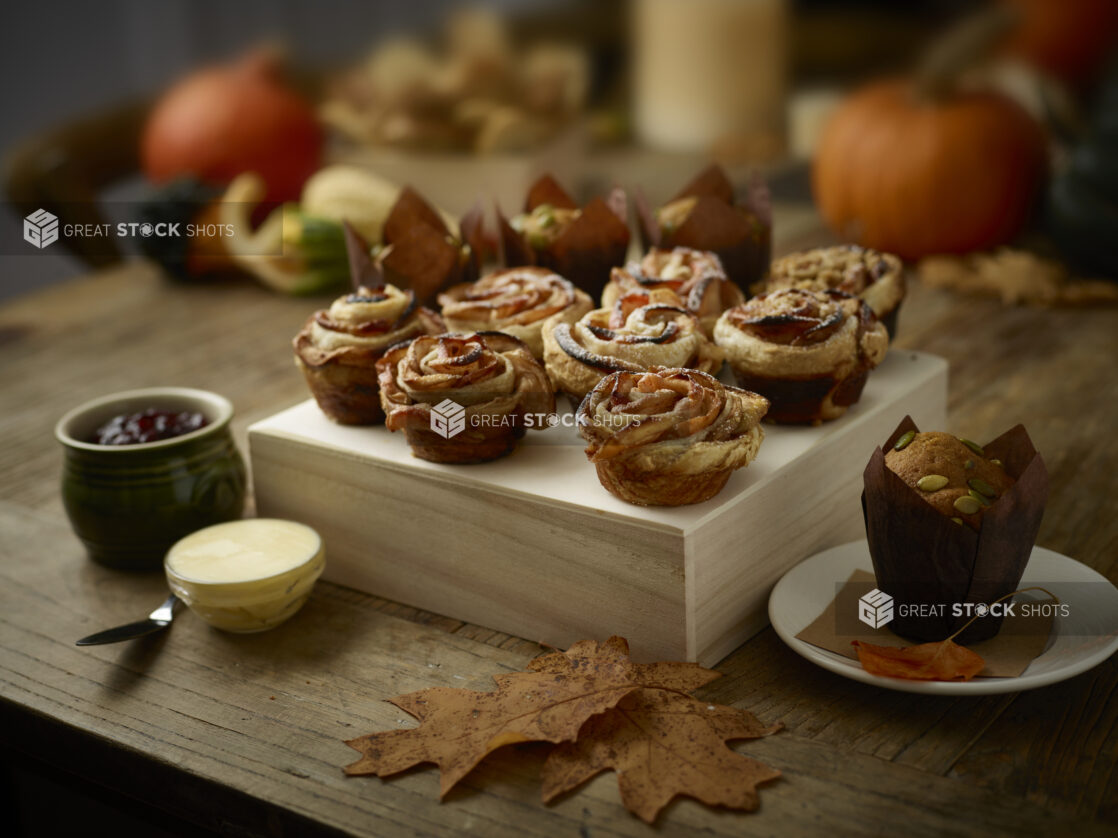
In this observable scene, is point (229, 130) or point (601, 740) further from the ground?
point (229, 130)

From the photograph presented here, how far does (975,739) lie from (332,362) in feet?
2.47

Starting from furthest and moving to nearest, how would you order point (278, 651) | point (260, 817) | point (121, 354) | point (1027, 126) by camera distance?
point (1027, 126) < point (121, 354) < point (278, 651) < point (260, 817)

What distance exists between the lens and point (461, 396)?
4.01ft

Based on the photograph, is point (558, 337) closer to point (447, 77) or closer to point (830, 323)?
point (830, 323)

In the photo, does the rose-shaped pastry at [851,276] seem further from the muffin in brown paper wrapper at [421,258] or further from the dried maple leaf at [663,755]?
the dried maple leaf at [663,755]

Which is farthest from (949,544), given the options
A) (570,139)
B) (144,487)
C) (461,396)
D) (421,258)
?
(570,139)

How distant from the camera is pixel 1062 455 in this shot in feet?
5.41

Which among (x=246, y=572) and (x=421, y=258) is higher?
(x=421, y=258)

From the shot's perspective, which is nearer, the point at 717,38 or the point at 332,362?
the point at 332,362

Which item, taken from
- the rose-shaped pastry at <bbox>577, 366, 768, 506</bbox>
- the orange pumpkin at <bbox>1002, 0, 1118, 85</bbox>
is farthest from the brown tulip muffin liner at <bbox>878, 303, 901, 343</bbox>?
the orange pumpkin at <bbox>1002, 0, 1118, 85</bbox>

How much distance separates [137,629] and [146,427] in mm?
267

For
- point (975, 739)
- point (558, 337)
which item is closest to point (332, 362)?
point (558, 337)

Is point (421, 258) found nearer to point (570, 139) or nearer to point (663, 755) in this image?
point (663, 755)

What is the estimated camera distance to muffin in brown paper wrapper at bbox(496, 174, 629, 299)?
1570mm
